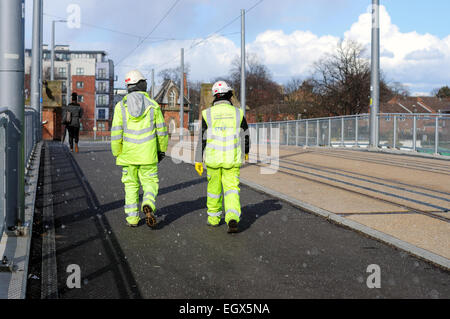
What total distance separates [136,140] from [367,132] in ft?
65.4

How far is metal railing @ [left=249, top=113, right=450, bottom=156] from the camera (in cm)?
1894

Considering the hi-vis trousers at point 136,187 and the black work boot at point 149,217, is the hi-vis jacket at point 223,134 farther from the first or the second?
the black work boot at point 149,217

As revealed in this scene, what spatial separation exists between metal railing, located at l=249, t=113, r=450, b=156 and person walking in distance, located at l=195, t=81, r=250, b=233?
1422 cm

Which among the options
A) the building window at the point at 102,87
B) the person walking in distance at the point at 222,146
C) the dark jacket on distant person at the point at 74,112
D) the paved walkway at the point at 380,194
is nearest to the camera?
the paved walkway at the point at 380,194

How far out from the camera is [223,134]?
625cm

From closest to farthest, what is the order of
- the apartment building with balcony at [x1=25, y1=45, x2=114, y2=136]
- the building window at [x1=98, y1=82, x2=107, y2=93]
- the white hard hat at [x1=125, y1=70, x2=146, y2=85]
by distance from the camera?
the white hard hat at [x1=125, y1=70, x2=146, y2=85]
the apartment building with balcony at [x1=25, y1=45, x2=114, y2=136]
the building window at [x1=98, y1=82, x2=107, y2=93]

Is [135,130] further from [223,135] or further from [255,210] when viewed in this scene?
[255,210]

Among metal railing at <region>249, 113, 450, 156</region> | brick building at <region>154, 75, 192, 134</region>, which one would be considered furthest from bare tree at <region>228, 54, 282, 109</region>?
metal railing at <region>249, 113, 450, 156</region>

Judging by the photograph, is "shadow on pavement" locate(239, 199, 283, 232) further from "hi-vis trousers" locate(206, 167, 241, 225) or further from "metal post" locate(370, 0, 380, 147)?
"metal post" locate(370, 0, 380, 147)

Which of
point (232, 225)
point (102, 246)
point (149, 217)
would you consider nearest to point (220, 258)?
point (232, 225)

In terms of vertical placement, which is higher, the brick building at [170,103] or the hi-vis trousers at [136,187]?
the brick building at [170,103]

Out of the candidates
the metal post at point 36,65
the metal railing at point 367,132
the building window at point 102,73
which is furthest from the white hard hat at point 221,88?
the building window at point 102,73

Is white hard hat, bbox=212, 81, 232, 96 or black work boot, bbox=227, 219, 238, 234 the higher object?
white hard hat, bbox=212, 81, 232, 96

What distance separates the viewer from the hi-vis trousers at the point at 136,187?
6.24m
